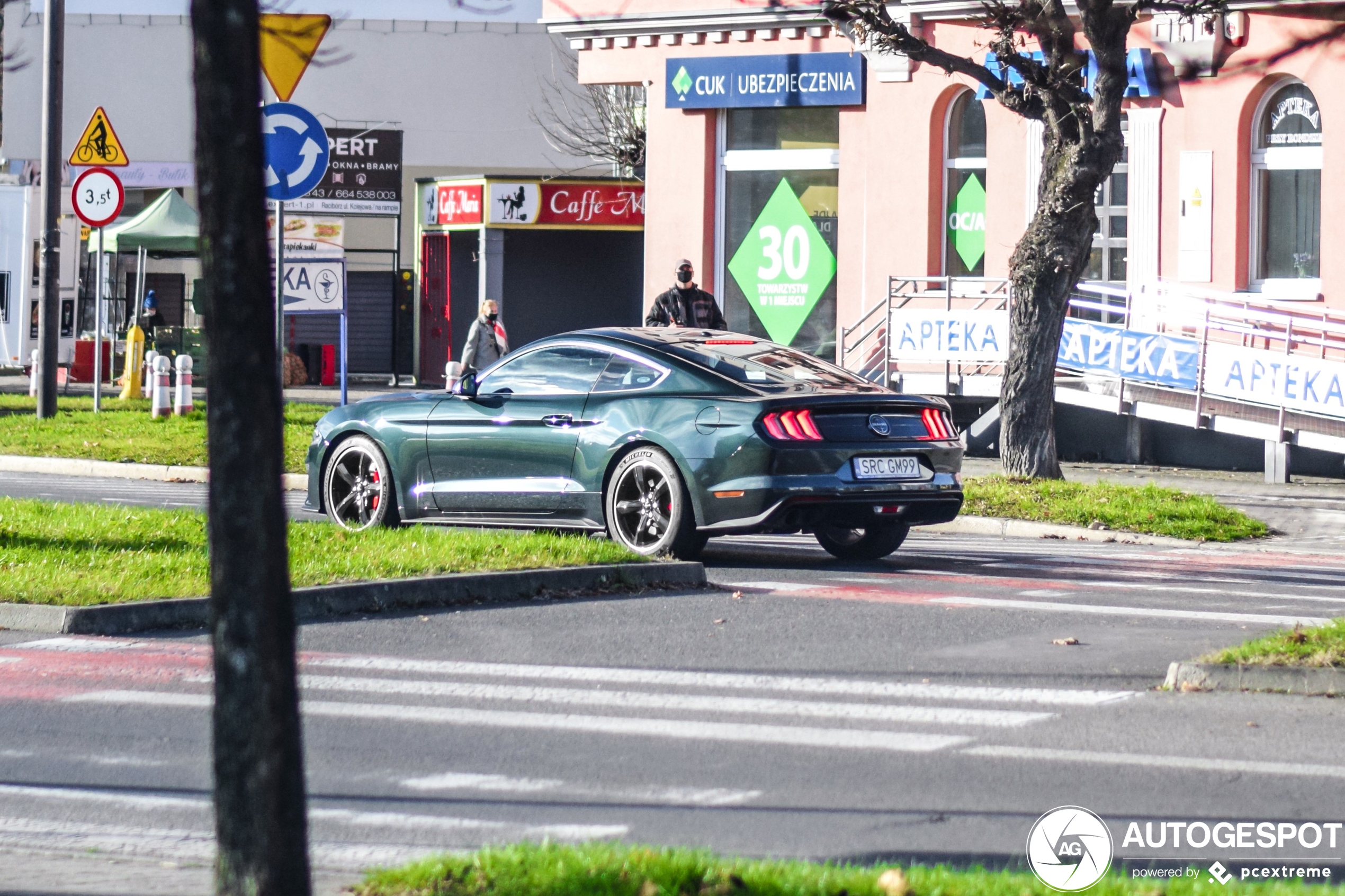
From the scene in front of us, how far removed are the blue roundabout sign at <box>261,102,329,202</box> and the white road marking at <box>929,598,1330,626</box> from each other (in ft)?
21.2

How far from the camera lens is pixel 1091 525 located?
1498cm

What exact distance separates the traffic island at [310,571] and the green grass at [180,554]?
13 millimetres

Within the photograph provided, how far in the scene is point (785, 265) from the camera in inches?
1001

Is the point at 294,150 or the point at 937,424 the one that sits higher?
the point at 294,150

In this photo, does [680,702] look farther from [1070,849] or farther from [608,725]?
[1070,849]

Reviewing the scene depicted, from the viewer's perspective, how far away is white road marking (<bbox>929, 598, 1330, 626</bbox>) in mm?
9938

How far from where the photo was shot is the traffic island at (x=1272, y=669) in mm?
7844

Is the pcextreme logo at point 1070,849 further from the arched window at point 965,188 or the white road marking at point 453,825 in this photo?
the arched window at point 965,188

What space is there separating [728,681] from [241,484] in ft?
15.5

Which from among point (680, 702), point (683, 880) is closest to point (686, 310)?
point (680, 702)

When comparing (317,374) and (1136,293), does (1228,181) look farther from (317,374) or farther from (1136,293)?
(317,374)

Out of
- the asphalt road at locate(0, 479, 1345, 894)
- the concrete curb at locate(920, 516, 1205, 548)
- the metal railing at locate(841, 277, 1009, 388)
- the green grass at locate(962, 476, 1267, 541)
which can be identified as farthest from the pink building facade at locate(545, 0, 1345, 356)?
the asphalt road at locate(0, 479, 1345, 894)

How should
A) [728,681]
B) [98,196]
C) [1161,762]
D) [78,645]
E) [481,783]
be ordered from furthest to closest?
[98,196] < [78,645] < [728,681] < [1161,762] < [481,783]

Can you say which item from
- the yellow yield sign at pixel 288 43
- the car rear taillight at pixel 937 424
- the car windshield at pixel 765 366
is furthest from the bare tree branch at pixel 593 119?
the car rear taillight at pixel 937 424
